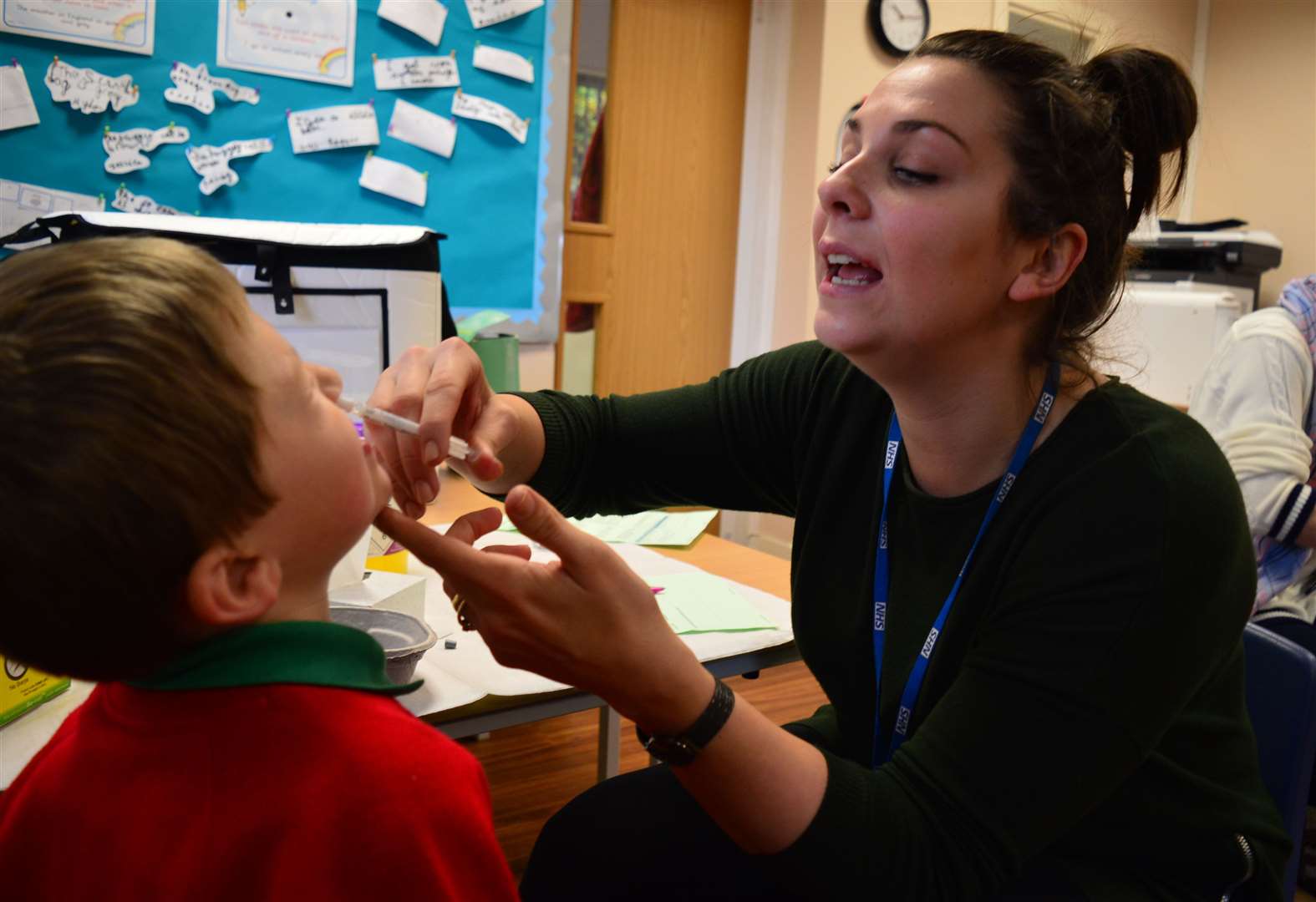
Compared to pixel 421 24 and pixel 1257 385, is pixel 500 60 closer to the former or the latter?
pixel 421 24

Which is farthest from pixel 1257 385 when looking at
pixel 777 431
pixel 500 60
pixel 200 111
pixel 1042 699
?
pixel 200 111

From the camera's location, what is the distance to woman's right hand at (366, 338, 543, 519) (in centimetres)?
90

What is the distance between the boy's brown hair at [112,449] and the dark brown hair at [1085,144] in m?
0.73

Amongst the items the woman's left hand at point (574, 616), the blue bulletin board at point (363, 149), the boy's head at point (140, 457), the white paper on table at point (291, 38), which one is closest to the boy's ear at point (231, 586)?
the boy's head at point (140, 457)

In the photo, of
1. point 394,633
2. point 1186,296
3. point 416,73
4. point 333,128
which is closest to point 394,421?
point 394,633

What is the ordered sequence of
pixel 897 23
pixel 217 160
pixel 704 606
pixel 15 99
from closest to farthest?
1. pixel 704 606
2. pixel 15 99
3. pixel 217 160
4. pixel 897 23

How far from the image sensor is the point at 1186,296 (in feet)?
10.8

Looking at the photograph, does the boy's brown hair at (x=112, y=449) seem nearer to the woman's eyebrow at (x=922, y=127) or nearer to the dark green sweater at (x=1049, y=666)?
the dark green sweater at (x=1049, y=666)

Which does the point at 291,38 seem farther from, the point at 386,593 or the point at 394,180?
the point at 386,593

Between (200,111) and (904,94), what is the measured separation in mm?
2159

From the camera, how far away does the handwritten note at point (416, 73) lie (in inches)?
109

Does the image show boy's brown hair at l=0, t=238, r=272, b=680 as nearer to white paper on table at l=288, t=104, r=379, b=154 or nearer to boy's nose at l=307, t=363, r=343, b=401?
boy's nose at l=307, t=363, r=343, b=401

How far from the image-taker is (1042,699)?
0.82 meters

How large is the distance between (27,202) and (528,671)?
2181 mm
